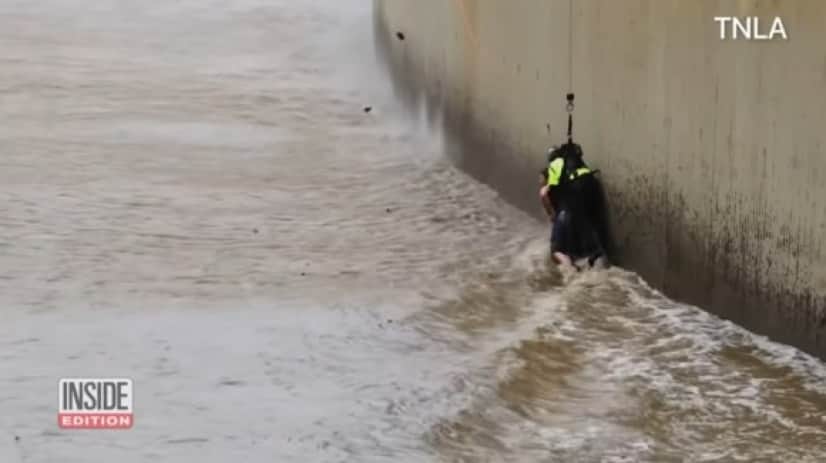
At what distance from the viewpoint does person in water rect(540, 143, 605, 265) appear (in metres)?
12.0

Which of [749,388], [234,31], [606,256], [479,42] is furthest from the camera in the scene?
[234,31]

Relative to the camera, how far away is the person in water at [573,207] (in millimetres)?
12039

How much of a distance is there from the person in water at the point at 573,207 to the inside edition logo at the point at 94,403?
4.15 meters

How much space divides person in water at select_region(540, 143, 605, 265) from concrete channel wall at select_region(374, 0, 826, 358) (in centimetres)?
18

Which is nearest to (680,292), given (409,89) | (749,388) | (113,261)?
(749,388)

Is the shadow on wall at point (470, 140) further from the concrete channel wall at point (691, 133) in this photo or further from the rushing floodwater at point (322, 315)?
the rushing floodwater at point (322, 315)

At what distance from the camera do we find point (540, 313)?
10852 millimetres

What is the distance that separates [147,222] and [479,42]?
3786 millimetres

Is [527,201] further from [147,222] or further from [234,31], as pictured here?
[234,31]

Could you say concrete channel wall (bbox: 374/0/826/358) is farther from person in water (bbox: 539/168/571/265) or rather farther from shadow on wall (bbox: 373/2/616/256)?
person in water (bbox: 539/168/571/265)
